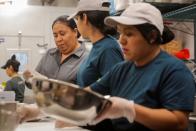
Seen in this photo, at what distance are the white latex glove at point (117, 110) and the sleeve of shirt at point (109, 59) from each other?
0.57m

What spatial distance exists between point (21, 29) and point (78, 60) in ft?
11.0

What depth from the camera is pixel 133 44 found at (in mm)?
1364

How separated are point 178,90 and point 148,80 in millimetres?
133

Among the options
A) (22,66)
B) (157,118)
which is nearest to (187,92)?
(157,118)

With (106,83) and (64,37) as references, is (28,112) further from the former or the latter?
(64,37)

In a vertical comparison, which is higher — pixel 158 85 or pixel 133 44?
pixel 133 44

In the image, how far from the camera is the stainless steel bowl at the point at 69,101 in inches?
38.6

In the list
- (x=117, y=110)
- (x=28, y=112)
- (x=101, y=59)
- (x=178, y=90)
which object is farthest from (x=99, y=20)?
(x=117, y=110)

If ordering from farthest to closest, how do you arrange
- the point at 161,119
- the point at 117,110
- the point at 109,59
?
the point at 109,59 → the point at 161,119 → the point at 117,110

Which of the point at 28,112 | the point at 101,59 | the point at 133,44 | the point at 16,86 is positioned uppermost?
the point at 133,44

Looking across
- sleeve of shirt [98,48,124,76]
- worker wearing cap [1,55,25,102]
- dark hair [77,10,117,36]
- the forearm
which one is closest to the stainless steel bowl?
the forearm

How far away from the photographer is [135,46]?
1366mm

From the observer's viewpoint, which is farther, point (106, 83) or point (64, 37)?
point (64, 37)

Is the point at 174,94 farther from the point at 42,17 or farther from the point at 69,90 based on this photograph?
the point at 42,17
